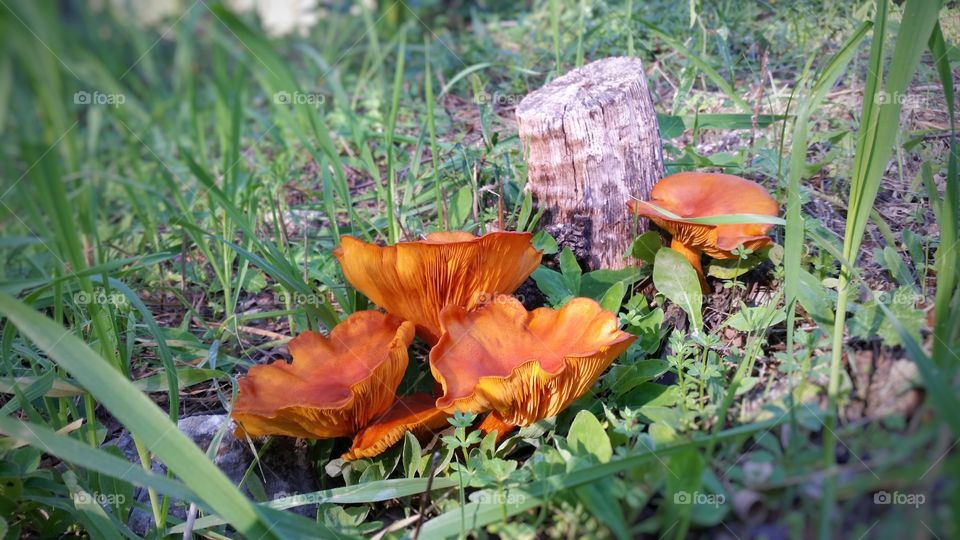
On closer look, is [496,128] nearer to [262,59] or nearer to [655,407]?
[262,59]

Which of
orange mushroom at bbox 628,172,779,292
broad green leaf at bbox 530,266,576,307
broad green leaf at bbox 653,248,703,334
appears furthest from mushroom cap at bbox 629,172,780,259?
broad green leaf at bbox 530,266,576,307

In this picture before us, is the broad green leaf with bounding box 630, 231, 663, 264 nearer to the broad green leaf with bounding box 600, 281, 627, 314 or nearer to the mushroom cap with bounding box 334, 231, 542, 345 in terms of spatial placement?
the broad green leaf with bounding box 600, 281, 627, 314

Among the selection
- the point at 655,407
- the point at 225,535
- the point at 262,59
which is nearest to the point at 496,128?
the point at 262,59

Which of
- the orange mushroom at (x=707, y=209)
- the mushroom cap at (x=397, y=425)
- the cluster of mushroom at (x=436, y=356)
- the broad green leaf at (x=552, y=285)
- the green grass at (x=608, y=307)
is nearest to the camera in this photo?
the green grass at (x=608, y=307)

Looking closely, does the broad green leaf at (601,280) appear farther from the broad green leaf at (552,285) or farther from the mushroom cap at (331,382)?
the mushroom cap at (331,382)

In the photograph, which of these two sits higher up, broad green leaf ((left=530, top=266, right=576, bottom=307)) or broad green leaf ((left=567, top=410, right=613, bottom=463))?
broad green leaf ((left=530, top=266, right=576, bottom=307))

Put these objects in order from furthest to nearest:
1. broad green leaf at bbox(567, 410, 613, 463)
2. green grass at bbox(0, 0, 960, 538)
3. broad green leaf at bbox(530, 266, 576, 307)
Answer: broad green leaf at bbox(530, 266, 576, 307) < broad green leaf at bbox(567, 410, 613, 463) < green grass at bbox(0, 0, 960, 538)

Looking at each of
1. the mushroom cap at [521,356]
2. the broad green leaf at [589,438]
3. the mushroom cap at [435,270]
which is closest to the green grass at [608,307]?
the broad green leaf at [589,438]
